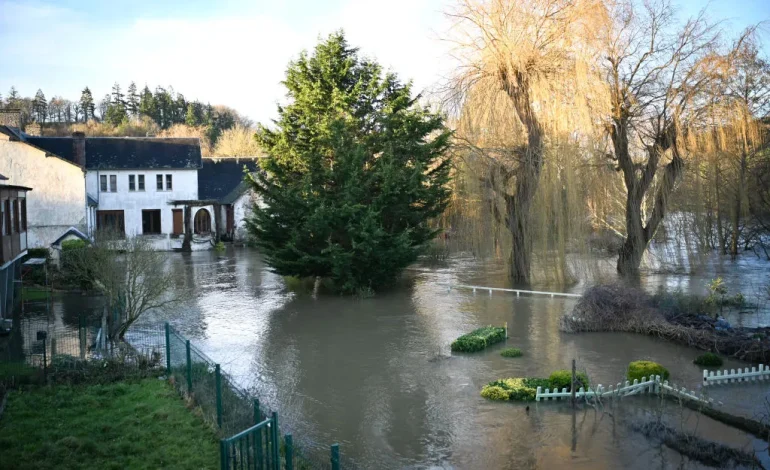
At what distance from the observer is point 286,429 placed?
12734 millimetres

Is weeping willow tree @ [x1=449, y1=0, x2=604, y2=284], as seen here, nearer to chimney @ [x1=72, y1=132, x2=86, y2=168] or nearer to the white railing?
the white railing

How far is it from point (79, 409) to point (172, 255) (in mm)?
33407

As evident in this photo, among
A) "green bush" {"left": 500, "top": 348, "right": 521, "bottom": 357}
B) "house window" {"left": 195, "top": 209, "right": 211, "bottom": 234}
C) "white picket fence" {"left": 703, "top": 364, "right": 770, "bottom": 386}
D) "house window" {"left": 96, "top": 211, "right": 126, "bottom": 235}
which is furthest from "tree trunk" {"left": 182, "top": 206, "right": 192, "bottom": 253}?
"white picket fence" {"left": 703, "top": 364, "right": 770, "bottom": 386}

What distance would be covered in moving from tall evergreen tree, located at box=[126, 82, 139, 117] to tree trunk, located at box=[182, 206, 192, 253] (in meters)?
57.4

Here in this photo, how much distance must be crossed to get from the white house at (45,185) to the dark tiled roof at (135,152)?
645cm

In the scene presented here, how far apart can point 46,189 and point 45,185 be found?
24cm

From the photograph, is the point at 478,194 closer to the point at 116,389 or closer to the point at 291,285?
the point at 291,285

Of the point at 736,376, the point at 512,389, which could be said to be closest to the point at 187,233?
the point at 512,389

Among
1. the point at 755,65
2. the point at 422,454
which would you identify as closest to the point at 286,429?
the point at 422,454

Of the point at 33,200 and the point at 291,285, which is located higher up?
the point at 33,200

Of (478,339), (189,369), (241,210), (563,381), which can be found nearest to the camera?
(189,369)

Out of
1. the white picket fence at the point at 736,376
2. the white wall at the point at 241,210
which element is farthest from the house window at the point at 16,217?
the white wall at the point at 241,210

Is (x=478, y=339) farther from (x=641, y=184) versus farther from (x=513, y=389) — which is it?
(x=641, y=184)

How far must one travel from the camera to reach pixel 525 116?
27.4 metres
